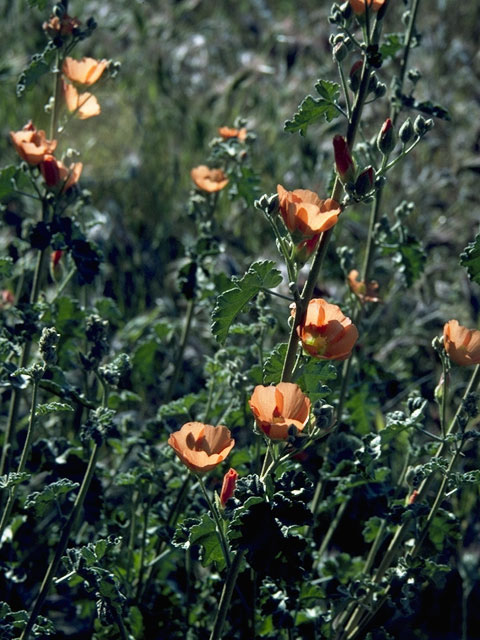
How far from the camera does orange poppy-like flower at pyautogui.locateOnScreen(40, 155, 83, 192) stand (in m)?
1.73

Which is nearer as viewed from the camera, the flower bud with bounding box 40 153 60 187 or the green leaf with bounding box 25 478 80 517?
the green leaf with bounding box 25 478 80 517

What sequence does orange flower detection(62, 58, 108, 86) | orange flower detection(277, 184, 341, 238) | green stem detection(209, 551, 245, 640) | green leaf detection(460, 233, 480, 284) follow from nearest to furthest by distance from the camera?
orange flower detection(277, 184, 341, 238), green stem detection(209, 551, 245, 640), green leaf detection(460, 233, 480, 284), orange flower detection(62, 58, 108, 86)

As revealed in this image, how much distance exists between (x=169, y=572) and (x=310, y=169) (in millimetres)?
1592

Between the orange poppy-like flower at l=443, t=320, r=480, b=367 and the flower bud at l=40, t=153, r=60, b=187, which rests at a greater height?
the flower bud at l=40, t=153, r=60, b=187

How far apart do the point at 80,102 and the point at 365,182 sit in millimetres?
834

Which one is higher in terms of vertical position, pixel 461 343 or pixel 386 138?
pixel 386 138

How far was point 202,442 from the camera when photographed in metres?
1.39

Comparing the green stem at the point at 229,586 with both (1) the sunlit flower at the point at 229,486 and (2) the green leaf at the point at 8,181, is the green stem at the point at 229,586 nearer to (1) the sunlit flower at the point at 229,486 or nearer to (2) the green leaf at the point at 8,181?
(1) the sunlit flower at the point at 229,486

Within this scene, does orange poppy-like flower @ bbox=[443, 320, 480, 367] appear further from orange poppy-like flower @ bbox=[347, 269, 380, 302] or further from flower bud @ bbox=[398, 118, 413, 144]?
orange poppy-like flower @ bbox=[347, 269, 380, 302]

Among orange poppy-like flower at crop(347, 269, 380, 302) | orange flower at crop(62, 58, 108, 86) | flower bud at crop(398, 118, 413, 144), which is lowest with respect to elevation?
orange poppy-like flower at crop(347, 269, 380, 302)

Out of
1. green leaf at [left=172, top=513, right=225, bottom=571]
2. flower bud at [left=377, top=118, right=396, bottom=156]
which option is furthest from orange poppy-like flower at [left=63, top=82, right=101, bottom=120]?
green leaf at [left=172, top=513, right=225, bottom=571]

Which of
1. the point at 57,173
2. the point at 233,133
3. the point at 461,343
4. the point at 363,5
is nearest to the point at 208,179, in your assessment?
the point at 233,133

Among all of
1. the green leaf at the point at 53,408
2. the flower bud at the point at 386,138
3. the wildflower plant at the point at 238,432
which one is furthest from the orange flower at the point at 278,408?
the flower bud at the point at 386,138

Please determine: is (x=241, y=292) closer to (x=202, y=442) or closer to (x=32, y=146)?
(x=202, y=442)
